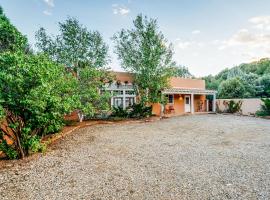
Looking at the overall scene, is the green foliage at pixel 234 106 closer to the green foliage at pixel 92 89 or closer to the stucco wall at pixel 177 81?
the stucco wall at pixel 177 81

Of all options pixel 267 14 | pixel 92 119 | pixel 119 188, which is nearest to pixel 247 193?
pixel 119 188

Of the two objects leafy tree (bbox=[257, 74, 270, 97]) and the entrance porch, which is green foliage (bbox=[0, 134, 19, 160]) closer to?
the entrance porch

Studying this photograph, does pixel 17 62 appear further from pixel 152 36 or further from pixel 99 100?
pixel 152 36

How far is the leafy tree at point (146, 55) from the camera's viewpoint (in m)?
17.2

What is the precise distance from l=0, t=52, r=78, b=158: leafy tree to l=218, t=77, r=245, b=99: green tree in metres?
25.3

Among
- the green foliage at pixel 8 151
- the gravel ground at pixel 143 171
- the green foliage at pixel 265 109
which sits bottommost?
the gravel ground at pixel 143 171

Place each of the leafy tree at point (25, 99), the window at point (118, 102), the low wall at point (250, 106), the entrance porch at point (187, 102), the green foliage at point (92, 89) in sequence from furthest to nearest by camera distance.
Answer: the low wall at point (250, 106)
the entrance porch at point (187, 102)
the window at point (118, 102)
the green foliage at point (92, 89)
the leafy tree at point (25, 99)

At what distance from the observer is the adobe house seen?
61.5 feet

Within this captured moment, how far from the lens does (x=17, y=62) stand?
594 centimetres

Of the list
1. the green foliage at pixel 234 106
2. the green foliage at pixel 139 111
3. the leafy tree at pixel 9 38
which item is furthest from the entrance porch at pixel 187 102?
the leafy tree at pixel 9 38

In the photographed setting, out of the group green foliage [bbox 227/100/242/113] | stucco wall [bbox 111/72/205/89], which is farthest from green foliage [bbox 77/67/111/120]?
green foliage [bbox 227/100/242/113]

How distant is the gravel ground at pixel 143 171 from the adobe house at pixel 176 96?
8767 millimetres

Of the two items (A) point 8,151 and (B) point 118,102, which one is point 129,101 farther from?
(A) point 8,151

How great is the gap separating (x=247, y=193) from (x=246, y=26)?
16.3m
